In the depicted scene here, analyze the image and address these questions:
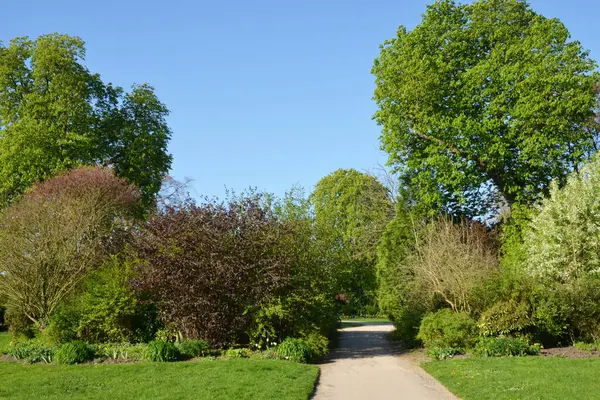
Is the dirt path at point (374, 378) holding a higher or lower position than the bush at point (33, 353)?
lower

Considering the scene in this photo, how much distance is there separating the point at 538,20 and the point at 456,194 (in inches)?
333

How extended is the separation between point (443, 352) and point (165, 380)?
828cm

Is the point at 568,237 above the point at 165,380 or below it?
above

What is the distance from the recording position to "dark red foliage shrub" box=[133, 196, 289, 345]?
16.7 metres

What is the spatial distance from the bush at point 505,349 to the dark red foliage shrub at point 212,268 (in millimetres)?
6166

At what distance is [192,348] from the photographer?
16188 mm

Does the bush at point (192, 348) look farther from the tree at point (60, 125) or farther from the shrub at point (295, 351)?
the tree at point (60, 125)

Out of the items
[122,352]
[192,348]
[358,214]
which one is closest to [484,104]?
[192,348]

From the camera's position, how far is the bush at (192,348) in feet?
53.1

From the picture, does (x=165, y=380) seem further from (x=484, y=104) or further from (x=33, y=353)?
(x=484, y=104)

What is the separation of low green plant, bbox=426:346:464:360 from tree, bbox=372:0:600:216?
8.90 meters

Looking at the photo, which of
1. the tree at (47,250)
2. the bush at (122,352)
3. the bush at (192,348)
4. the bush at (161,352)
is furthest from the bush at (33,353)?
the bush at (192,348)

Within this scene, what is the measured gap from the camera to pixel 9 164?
27.4 metres

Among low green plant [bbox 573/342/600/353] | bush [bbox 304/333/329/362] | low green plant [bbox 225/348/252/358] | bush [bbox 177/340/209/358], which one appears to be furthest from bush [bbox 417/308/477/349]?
bush [bbox 177/340/209/358]
